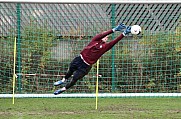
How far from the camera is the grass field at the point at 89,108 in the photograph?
970 cm

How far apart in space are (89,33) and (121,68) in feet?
4.64

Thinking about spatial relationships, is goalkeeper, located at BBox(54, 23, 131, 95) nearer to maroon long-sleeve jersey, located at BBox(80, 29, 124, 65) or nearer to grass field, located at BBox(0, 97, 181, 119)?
maroon long-sleeve jersey, located at BBox(80, 29, 124, 65)

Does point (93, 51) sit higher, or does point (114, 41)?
point (114, 41)

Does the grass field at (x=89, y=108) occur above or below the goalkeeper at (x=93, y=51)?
below

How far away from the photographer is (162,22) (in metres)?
13.9

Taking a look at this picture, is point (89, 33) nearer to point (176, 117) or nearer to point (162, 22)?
point (162, 22)

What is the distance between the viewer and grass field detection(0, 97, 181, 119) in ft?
31.8

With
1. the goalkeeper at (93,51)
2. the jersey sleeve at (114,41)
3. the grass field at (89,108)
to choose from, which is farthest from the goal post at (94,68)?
the jersey sleeve at (114,41)

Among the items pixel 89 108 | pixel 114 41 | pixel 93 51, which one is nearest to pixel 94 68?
pixel 89 108

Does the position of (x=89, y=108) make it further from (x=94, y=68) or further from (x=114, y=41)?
(x=114, y=41)

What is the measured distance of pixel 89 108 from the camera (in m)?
10.9

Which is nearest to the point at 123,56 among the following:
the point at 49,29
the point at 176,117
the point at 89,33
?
the point at 89,33

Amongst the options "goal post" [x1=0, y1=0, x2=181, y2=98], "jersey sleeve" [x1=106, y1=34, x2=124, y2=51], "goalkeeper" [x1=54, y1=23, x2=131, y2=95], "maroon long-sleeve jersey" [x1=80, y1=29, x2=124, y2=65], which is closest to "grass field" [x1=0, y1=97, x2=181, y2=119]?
"goal post" [x1=0, y1=0, x2=181, y2=98]

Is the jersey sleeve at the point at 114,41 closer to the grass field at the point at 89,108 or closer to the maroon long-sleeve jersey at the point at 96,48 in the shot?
the maroon long-sleeve jersey at the point at 96,48
